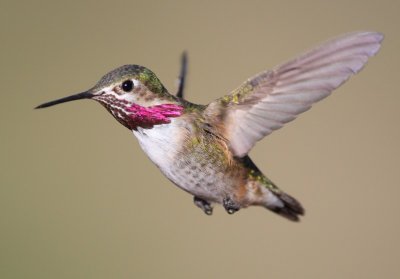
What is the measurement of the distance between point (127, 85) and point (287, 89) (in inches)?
8.3

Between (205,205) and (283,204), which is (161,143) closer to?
(205,205)

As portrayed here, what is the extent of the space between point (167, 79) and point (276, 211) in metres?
1.71

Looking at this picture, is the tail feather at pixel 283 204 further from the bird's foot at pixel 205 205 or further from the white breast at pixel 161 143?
the white breast at pixel 161 143

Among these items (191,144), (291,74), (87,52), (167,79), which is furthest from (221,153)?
(87,52)

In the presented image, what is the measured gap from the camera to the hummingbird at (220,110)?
26.3 inches

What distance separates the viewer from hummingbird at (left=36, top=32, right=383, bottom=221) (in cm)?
67

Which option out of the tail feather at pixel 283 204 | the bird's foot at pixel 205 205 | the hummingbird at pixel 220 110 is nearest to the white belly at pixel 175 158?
the hummingbird at pixel 220 110

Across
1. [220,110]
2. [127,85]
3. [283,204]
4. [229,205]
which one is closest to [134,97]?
[127,85]

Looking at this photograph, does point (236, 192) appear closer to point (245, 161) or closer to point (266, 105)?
point (245, 161)

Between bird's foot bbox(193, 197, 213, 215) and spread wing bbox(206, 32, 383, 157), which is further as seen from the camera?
bird's foot bbox(193, 197, 213, 215)

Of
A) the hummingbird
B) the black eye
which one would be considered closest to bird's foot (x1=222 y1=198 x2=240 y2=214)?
the hummingbird

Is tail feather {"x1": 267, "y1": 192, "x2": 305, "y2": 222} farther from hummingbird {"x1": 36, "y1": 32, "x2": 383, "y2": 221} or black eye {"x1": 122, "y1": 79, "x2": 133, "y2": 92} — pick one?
black eye {"x1": 122, "y1": 79, "x2": 133, "y2": 92}

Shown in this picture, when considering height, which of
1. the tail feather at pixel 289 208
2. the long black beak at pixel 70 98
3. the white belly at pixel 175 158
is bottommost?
the tail feather at pixel 289 208

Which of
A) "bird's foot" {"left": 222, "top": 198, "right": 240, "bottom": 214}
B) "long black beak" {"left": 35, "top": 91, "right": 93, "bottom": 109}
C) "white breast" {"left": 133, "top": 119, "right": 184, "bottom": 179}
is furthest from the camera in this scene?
"bird's foot" {"left": 222, "top": 198, "right": 240, "bottom": 214}
